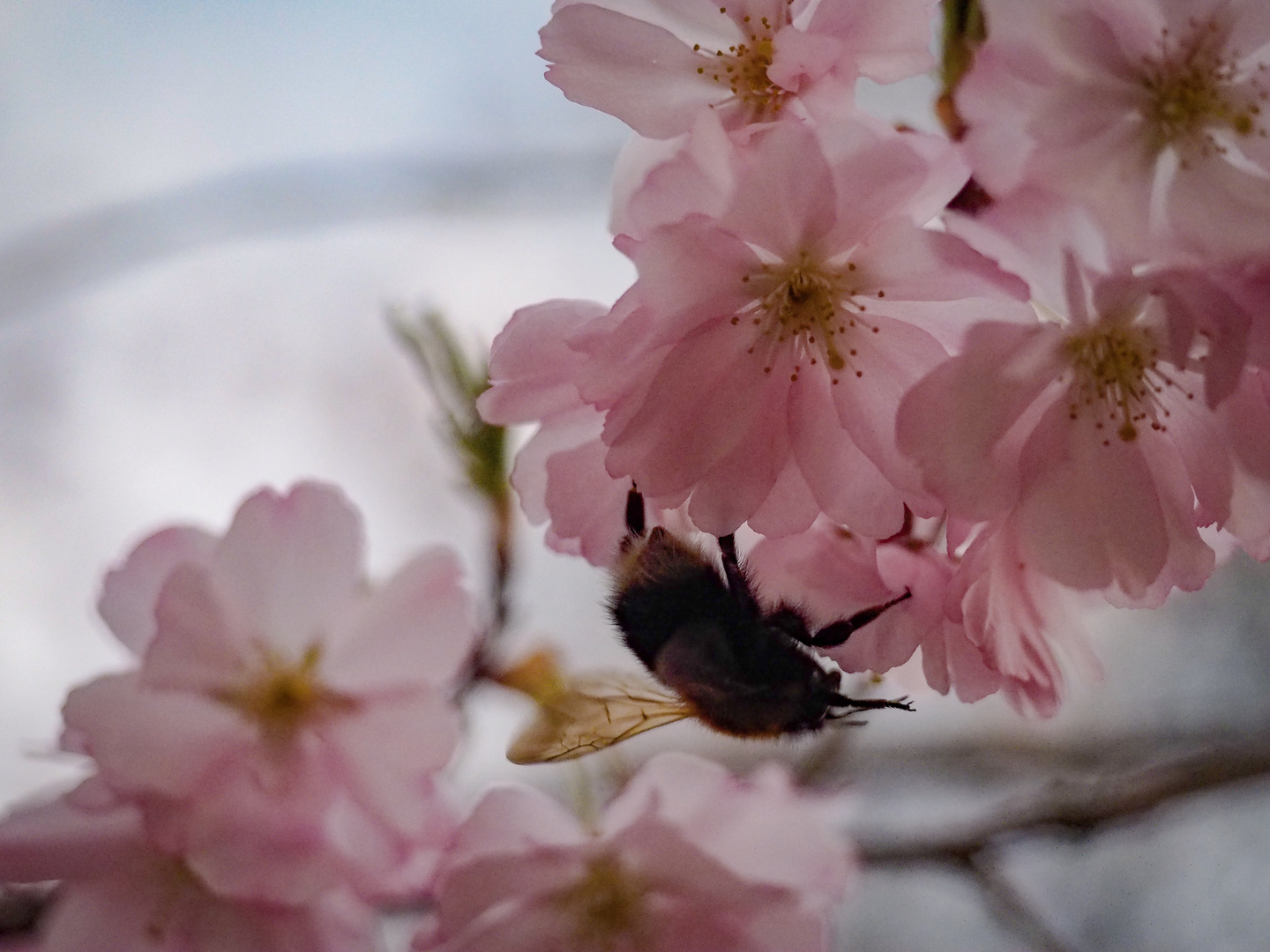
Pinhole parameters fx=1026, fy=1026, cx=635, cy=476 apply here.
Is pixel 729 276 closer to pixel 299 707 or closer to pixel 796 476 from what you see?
pixel 796 476

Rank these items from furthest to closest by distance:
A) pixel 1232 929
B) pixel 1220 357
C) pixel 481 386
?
pixel 1232 929
pixel 481 386
pixel 1220 357

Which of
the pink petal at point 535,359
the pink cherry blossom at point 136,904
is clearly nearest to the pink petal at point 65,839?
the pink cherry blossom at point 136,904

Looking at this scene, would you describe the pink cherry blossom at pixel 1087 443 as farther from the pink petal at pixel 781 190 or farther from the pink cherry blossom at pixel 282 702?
the pink cherry blossom at pixel 282 702

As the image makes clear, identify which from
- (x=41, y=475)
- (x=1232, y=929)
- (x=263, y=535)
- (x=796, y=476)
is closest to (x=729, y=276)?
(x=796, y=476)

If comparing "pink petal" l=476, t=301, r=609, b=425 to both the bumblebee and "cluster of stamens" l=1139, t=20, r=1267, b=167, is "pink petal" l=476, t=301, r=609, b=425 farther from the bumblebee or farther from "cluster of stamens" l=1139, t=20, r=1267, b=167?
"cluster of stamens" l=1139, t=20, r=1267, b=167

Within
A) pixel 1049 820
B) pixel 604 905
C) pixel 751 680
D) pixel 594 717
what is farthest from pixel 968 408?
pixel 1049 820

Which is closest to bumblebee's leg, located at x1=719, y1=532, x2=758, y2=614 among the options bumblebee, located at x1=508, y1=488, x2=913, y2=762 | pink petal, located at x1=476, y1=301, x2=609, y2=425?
bumblebee, located at x1=508, y1=488, x2=913, y2=762
